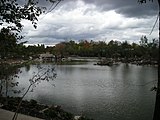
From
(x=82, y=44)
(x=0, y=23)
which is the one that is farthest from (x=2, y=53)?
(x=82, y=44)

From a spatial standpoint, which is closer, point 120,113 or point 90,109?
point 120,113

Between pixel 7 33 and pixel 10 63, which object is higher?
pixel 7 33

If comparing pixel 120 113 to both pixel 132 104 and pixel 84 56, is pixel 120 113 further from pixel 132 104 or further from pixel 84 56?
pixel 84 56

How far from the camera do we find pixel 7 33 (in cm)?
494

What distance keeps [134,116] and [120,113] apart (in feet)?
2.54

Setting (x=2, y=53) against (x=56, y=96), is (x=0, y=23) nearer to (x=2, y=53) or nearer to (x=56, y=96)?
(x=2, y=53)

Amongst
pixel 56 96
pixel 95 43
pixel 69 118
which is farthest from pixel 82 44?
pixel 69 118

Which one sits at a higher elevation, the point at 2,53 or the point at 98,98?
the point at 2,53

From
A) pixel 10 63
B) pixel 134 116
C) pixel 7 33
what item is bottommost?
pixel 134 116

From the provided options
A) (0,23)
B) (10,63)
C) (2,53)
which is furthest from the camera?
(10,63)

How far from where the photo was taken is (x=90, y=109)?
15.2 metres

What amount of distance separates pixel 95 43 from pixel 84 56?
8325 mm

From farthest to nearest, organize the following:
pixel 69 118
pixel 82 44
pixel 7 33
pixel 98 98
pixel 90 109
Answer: pixel 82 44 → pixel 98 98 → pixel 90 109 → pixel 69 118 → pixel 7 33

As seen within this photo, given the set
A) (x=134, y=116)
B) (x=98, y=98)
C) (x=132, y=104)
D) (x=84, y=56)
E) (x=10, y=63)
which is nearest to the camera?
(x=10, y=63)
